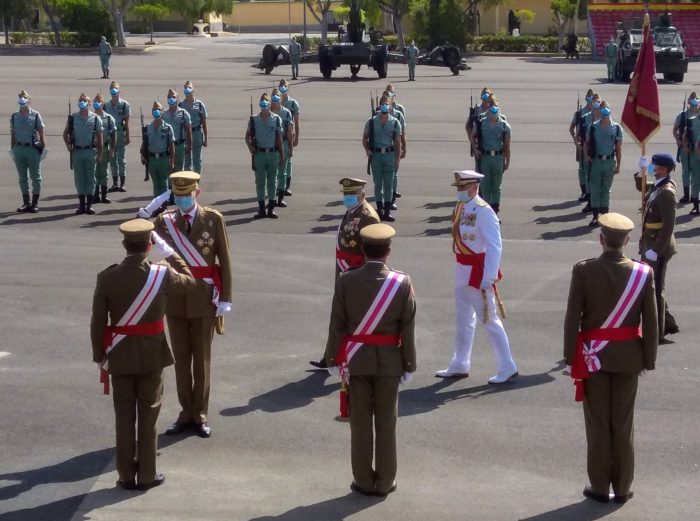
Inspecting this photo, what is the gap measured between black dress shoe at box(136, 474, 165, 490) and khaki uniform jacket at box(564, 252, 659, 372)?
276cm

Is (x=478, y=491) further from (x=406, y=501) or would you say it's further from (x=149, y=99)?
(x=149, y=99)

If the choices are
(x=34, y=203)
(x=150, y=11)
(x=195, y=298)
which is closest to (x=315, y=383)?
(x=195, y=298)

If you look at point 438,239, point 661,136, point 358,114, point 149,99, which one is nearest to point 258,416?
point 438,239

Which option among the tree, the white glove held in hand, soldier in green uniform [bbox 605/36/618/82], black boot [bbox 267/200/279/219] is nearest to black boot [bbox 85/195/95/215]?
black boot [bbox 267/200/279/219]

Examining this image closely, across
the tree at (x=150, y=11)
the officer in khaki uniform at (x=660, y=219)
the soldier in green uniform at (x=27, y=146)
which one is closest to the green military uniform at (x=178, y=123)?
the soldier in green uniform at (x=27, y=146)

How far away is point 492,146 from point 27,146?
7211mm

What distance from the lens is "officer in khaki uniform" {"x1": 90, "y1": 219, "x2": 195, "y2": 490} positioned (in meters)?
7.69

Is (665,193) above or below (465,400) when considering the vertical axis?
above

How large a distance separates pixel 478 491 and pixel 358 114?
2525 centimetres

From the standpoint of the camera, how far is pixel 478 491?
779cm

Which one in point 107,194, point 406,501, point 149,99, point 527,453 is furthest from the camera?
point 149,99

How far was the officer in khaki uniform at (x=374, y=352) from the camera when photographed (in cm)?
758

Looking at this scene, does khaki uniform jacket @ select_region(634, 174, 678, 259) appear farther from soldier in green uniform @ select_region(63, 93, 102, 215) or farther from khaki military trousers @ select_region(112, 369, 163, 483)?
soldier in green uniform @ select_region(63, 93, 102, 215)

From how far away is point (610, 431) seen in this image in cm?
763
